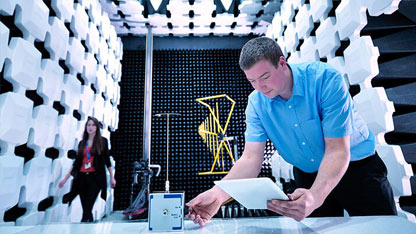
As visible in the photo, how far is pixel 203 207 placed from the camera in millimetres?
873

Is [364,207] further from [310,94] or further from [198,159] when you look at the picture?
[198,159]

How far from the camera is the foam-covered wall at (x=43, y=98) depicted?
164 centimetres

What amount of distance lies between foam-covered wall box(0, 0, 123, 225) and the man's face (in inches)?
64.6

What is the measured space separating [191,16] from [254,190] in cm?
387

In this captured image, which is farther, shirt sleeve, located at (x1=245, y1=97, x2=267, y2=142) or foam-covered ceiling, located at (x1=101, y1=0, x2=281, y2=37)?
foam-covered ceiling, located at (x1=101, y1=0, x2=281, y2=37)

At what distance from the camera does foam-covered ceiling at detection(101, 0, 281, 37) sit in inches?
149

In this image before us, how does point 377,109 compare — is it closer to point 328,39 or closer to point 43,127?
point 328,39

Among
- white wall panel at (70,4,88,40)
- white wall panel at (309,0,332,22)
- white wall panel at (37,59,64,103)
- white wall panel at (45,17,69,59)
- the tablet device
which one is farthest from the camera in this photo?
white wall panel at (70,4,88,40)

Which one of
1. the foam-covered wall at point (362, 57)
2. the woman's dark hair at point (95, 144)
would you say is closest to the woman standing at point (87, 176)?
the woman's dark hair at point (95, 144)

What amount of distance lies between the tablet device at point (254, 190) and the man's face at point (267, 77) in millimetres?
478

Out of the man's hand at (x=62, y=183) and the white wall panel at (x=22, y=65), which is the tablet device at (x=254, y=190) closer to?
the white wall panel at (x=22, y=65)

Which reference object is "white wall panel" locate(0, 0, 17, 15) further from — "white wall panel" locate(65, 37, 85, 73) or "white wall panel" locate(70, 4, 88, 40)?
"white wall panel" locate(70, 4, 88, 40)

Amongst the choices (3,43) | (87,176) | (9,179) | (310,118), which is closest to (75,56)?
(3,43)

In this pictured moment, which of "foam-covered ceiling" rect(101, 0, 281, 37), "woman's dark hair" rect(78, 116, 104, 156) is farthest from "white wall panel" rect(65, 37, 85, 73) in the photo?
"foam-covered ceiling" rect(101, 0, 281, 37)
